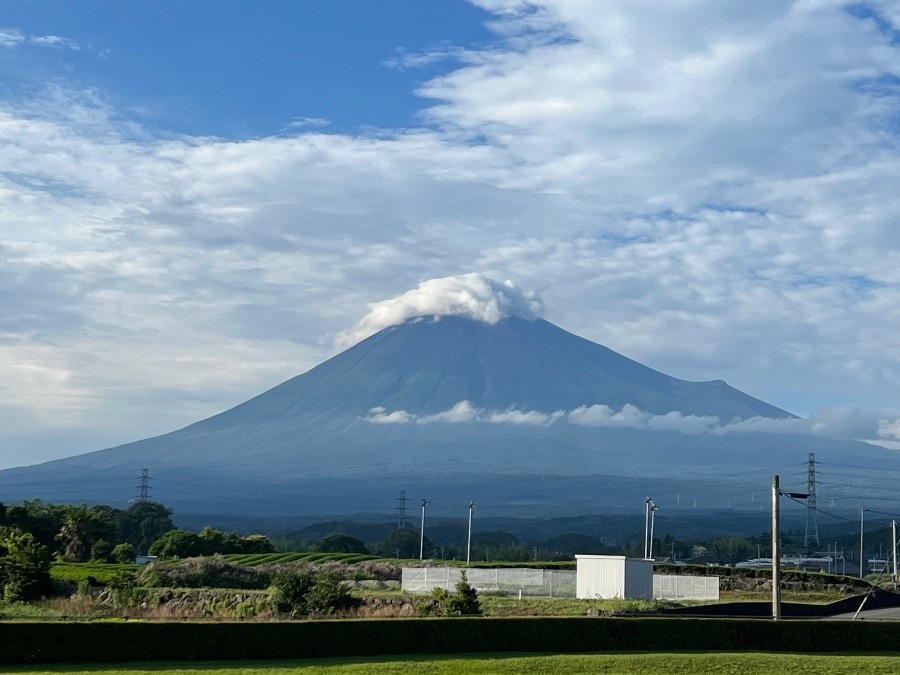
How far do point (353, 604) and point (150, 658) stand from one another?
33.7 ft

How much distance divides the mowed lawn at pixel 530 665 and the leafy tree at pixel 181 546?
114 feet

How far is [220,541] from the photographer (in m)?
63.6

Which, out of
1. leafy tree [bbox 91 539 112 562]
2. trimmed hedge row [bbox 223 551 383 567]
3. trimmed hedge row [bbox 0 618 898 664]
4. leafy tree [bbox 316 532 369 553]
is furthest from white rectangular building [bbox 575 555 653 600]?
leafy tree [bbox 316 532 369 553]

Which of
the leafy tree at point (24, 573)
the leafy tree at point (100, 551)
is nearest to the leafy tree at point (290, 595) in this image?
the leafy tree at point (24, 573)

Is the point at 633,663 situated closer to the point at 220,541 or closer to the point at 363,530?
the point at 220,541

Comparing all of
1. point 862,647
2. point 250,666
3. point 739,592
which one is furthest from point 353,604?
point 739,592

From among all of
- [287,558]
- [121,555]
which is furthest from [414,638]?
[121,555]

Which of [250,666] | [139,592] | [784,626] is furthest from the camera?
[139,592]

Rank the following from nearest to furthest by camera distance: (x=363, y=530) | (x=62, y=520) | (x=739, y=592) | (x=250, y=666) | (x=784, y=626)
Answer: (x=250, y=666)
(x=784, y=626)
(x=739, y=592)
(x=62, y=520)
(x=363, y=530)

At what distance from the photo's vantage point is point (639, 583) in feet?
142

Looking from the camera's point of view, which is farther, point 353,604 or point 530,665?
point 353,604

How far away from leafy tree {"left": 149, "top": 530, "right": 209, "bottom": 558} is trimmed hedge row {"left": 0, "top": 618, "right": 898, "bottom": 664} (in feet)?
110

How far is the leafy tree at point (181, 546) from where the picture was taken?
6019cm

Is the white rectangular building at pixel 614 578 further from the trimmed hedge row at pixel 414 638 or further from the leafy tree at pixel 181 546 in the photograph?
the leafy tree at pixel 181 546
